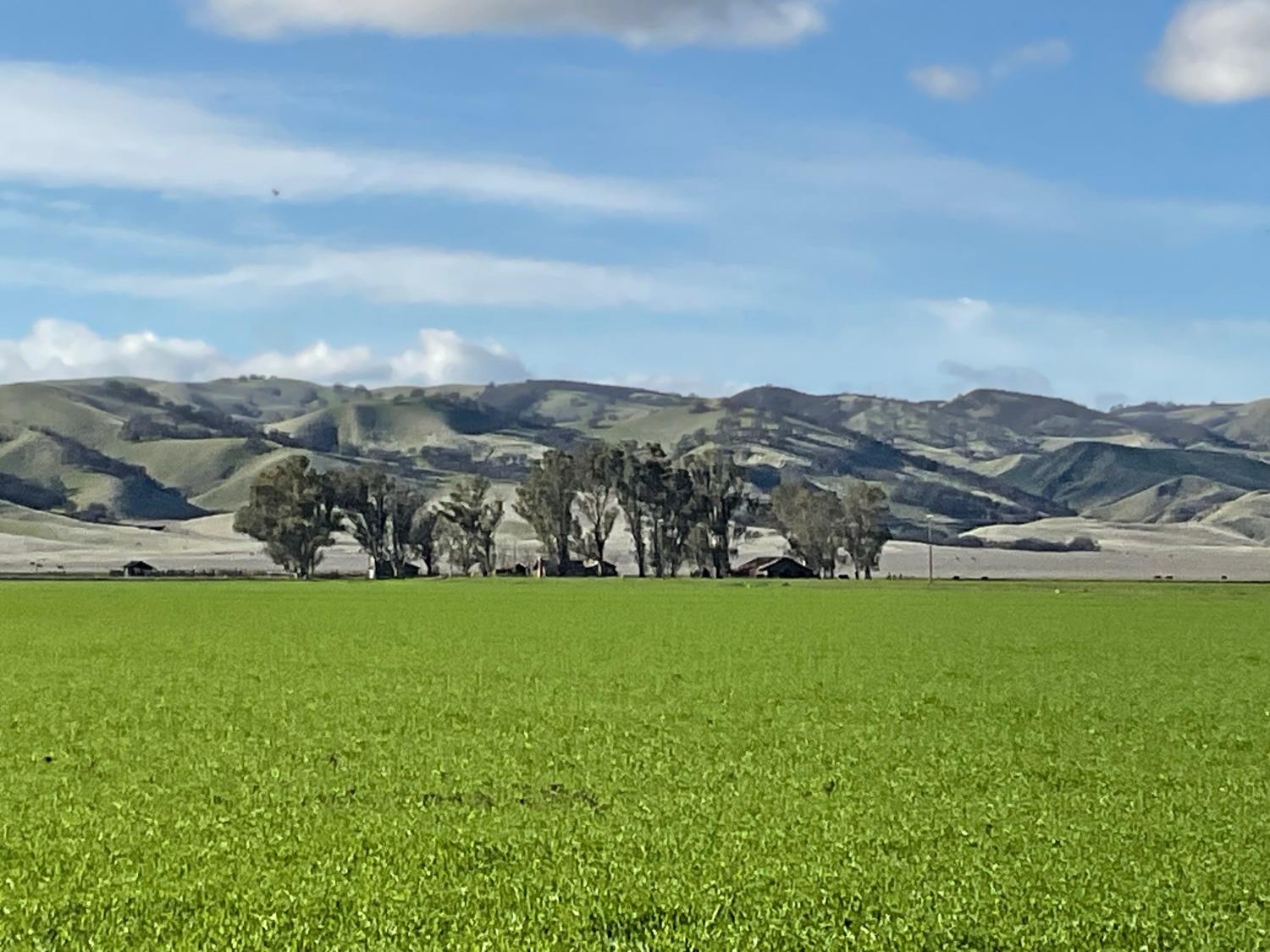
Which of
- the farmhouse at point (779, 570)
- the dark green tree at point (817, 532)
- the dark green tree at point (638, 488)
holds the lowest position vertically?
the farmhouse at point (779, 570)

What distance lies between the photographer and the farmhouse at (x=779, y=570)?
169 meters

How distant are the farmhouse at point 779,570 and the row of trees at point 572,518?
1512mm

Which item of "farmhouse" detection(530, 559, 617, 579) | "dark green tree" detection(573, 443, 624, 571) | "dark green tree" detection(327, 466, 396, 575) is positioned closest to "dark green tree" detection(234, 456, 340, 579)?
"dark green tree" detection(327, 466, 396, 575)

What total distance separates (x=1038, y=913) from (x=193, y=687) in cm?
2264

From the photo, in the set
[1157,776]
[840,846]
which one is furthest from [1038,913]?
[1157,776]

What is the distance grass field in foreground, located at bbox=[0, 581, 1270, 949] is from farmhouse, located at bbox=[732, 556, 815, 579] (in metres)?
125

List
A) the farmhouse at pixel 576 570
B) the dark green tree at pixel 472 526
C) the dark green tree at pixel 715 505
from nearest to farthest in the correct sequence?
the dark green tree at pixel 715 505 < the farmhouse at pixel 576 570 < the dark green tree at pixel 472 526

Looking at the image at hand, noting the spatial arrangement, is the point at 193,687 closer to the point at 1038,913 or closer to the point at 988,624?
the point at 1038,913

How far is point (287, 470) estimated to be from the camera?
552ft

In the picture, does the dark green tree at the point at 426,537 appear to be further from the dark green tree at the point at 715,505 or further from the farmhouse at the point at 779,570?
the farmhouse at the point at 779,570

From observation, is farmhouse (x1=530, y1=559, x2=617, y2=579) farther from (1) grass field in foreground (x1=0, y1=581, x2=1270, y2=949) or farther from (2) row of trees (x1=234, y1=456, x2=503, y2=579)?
(1) grass field in foreground (x1=0, y1=581, x2=1270, y2=949)

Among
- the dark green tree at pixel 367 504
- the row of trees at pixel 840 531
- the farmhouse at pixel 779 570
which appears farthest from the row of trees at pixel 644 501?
the dark green tree at pixel 367 504

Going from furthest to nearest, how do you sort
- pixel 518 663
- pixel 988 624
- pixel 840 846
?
pixel 988 624, pixel 518 663, pixel 840 846

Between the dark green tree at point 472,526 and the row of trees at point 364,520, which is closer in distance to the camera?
the row of trees at point 364,520
